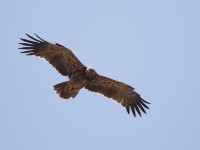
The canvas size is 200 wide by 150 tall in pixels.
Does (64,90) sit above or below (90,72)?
below

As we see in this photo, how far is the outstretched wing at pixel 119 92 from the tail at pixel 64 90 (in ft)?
2.96

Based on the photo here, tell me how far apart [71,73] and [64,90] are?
2.32 feet

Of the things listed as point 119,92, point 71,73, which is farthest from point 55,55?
point 119,92

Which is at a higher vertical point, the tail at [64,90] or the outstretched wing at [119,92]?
the outstretched wing at [119,92]

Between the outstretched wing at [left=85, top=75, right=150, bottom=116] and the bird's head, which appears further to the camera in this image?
the outstretched wing at [left=85, top=75, right=150, bottom=116]

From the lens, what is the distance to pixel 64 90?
1452 centimetres

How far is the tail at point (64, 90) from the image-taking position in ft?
47.6

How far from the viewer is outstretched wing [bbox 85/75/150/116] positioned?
50.0 feet

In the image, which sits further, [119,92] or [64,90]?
[119,92]

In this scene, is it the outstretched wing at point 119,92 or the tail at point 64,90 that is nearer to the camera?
the tail at point 64,90

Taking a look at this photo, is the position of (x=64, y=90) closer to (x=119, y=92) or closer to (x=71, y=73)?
(x=71, y=73)

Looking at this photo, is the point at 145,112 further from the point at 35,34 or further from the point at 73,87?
the point at 35,34

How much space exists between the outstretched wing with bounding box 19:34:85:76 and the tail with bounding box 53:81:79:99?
0.51 meters

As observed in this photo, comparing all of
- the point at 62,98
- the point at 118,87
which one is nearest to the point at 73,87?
the point at 62,98
